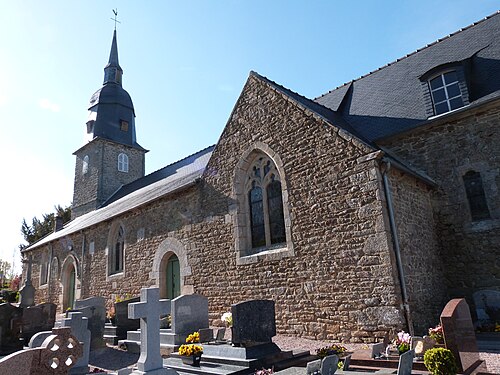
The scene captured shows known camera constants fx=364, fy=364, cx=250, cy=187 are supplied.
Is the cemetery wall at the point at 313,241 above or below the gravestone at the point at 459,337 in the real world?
above

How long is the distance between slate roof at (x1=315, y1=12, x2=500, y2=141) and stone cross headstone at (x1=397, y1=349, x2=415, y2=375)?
681 centimetres

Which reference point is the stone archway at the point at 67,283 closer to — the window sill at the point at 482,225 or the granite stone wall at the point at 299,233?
the granite stone wall at the point at 299,233

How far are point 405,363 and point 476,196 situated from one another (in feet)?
19.6

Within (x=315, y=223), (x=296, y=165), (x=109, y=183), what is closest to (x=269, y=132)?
(x=296, y=165)

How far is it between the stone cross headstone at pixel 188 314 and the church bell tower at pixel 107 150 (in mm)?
18340

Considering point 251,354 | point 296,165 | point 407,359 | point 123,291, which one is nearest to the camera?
point 407,359

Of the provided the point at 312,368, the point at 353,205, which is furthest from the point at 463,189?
the point at 312,368

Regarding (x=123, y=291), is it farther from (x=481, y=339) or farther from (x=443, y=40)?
(x=443, y=40)

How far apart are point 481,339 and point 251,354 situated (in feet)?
15.3

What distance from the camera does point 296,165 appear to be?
9156 mm

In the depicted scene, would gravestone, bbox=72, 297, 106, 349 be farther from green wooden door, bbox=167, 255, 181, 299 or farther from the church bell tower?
the church bell tower

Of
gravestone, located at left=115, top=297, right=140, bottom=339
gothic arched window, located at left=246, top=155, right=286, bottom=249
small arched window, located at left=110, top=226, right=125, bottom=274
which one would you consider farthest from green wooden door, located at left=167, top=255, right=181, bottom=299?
small arched window, located at left=110, top=226, right=125, bottom=274

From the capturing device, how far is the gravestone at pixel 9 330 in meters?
9.37

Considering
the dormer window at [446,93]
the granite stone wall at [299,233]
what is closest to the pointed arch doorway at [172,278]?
the granite stone wall at [299,233]
